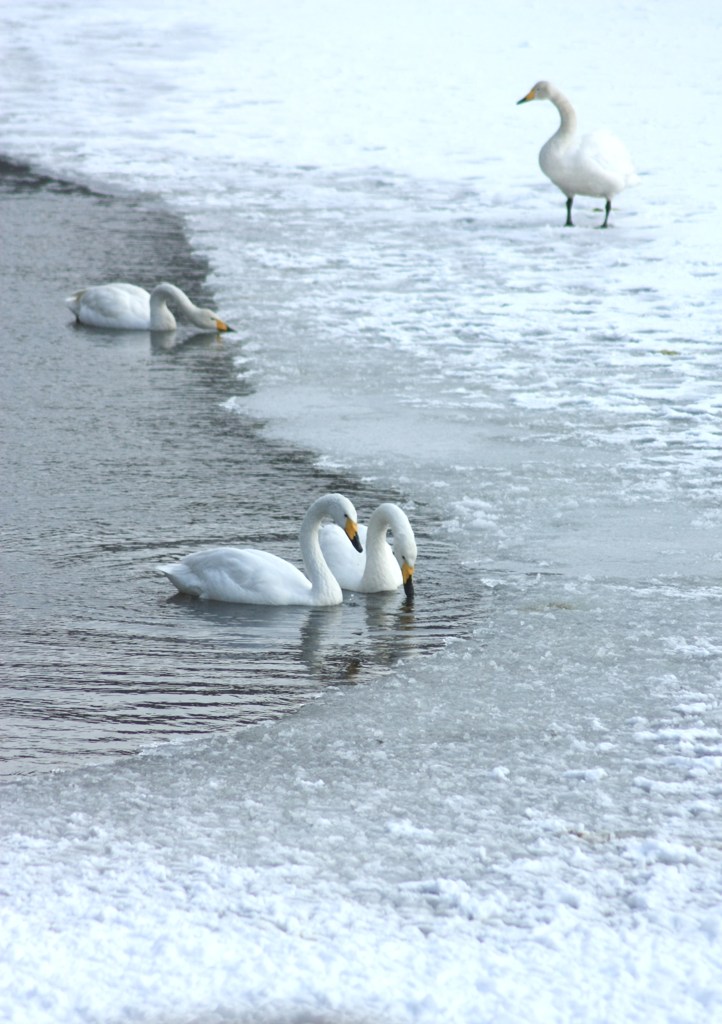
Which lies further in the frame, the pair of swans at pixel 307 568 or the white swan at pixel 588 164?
the white swan at pixel 588 164

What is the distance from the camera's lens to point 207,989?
3488 millimetres

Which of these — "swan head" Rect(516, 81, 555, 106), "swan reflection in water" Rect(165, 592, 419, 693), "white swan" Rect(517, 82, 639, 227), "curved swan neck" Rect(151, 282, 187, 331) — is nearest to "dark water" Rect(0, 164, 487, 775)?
"swan reflection in water" Rect(165, 592, 419, 693)

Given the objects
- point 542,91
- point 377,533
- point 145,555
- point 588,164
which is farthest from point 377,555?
point 542,91

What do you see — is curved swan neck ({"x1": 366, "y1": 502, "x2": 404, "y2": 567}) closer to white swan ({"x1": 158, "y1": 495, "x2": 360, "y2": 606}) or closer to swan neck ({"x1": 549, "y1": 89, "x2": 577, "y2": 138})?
white swan ({"x1": 158, "y1": 495, "x2": 360, "y2": 606})

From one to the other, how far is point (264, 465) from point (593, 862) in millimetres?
4186

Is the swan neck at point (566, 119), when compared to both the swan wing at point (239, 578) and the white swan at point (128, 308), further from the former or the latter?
the swan wing at point (239, 578)

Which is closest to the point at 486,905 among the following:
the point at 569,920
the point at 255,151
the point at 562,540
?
the point at 569,920

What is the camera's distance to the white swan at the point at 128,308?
37.0 feet

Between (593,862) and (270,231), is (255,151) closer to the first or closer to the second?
(270,231)

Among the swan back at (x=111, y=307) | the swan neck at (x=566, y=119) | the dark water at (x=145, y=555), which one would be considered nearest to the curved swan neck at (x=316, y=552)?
the dark water at (x=145, y=555)

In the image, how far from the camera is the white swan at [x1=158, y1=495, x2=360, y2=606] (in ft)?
20.3

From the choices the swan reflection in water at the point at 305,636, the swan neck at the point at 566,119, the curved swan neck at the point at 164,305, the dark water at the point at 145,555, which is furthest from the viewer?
the swan neck at the point at 566,119

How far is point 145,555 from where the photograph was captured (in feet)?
Answer: 21.7

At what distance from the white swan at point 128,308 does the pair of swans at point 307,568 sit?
505 cm
